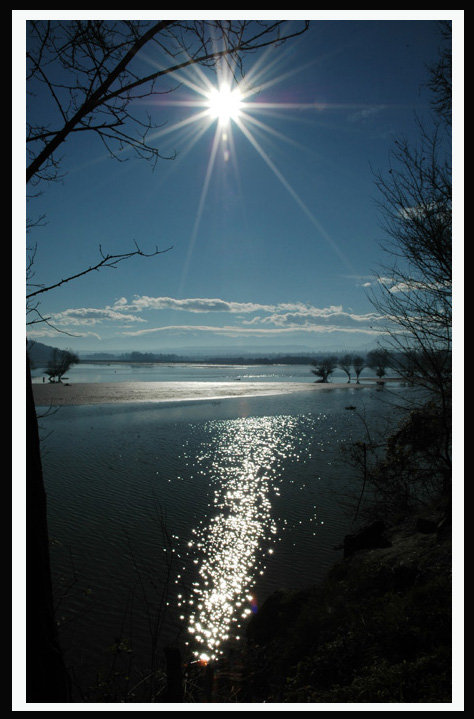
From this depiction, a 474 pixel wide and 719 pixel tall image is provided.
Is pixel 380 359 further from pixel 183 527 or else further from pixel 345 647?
pixel 345 647

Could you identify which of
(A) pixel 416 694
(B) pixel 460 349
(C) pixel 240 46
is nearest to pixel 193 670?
(A) pixel 416 694

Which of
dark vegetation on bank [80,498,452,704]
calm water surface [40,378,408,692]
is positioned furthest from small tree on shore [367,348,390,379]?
dark vegetation on bank [80,498,452,704]

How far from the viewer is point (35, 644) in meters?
2.60

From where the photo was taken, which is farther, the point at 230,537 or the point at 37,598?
the point at 230,537

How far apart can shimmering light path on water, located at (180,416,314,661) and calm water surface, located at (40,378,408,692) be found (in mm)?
35

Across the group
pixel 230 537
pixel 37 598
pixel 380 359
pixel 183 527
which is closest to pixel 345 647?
pixel 37 598

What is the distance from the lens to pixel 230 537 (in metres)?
10.8

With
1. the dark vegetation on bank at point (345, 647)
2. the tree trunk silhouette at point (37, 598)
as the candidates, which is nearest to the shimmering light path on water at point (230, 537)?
the dark vegetation on bank at point (345, 647)

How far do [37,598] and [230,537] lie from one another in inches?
350

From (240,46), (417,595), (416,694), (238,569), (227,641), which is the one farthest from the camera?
(238,569)

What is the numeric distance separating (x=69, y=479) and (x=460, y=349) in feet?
51.5

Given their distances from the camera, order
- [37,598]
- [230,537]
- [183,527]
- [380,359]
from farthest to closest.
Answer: [380,359]
[183,527]
[230,537]
[37,598]

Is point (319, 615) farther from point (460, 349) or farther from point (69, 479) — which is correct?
point (69, 479)

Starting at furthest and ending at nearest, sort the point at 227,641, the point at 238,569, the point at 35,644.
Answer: the point at 238,569 < the point at 227,641 < the point at 35,644
